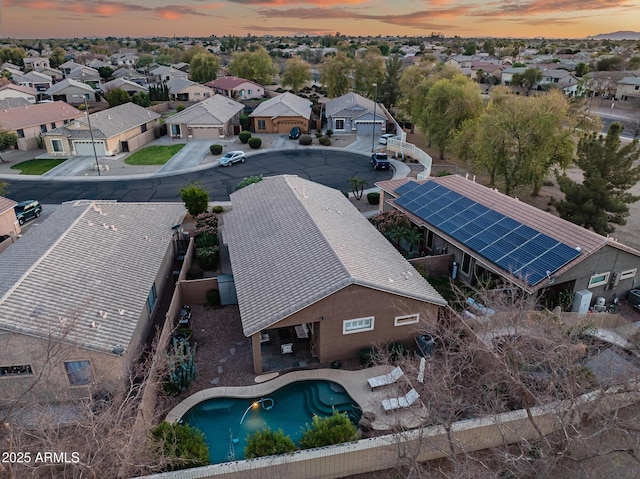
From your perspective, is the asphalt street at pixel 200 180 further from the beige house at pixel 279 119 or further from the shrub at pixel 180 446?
the shrub at pixel 180 446

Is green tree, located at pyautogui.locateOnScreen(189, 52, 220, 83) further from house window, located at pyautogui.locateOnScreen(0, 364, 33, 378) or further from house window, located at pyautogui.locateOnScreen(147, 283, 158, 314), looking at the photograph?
house window, located at pyautogui.locateOnScreen(0, 364, 33, 378)

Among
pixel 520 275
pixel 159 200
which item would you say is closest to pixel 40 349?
pixel 520 275

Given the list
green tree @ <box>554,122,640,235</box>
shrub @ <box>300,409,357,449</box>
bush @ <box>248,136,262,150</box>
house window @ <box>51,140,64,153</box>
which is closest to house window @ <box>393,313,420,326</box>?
shrub @ <box>300,409,357,449</box>

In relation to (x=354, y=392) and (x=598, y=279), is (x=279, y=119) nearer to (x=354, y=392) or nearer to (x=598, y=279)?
(x=598, y=279)

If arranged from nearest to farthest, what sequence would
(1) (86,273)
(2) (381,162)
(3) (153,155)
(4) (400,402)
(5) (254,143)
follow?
(4) (400,402)
(1) (86,273)
(2) (381,162)
(3) (153,155)
(5) (254,143)

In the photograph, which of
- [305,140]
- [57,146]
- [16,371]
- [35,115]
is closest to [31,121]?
[35,115]

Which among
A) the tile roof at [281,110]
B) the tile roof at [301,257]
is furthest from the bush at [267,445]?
the tile roof at [281,110]
